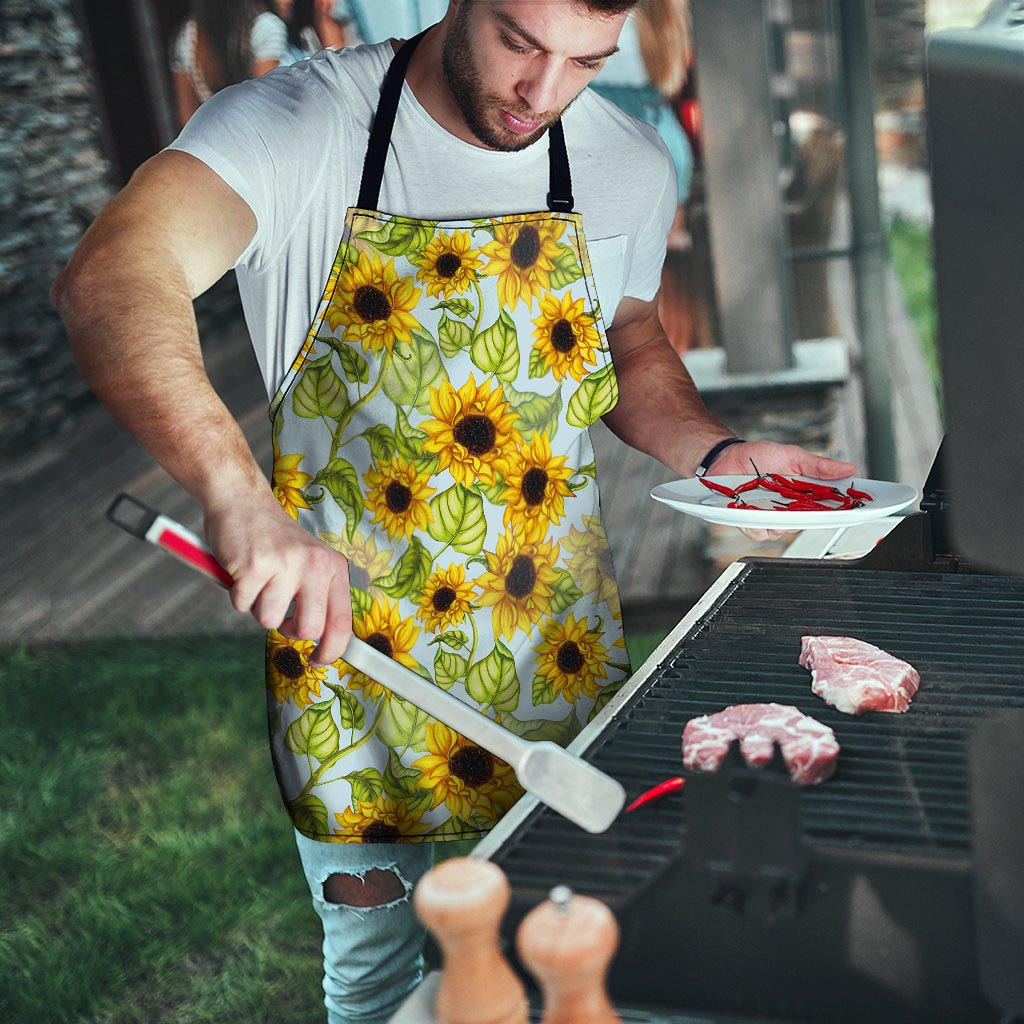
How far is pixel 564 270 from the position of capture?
1827 mm

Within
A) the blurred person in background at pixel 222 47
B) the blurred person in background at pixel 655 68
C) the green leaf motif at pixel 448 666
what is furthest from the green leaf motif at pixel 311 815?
the blurred person in background at pixel 222 47

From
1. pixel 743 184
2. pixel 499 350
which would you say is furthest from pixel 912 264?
pixel 499 350

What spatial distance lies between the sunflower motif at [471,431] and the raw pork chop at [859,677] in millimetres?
585

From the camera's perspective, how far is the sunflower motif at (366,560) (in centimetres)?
178

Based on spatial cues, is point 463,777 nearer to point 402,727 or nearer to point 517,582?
point 402,727

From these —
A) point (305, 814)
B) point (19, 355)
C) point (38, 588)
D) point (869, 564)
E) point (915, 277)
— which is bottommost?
point (915, 277)

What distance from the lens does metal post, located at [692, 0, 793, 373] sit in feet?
12.9

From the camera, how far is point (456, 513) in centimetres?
179

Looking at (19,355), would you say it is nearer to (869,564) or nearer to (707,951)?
(869,564)

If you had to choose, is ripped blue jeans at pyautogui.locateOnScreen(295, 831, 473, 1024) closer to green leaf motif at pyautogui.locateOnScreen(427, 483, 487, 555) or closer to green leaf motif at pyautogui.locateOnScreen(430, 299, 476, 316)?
green leaf motif at pyautogui.locateOnScreen(427, 483, 487, 555)

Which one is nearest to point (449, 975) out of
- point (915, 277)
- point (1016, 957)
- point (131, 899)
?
point (1016, 957)

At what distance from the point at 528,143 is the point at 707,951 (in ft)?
3.88

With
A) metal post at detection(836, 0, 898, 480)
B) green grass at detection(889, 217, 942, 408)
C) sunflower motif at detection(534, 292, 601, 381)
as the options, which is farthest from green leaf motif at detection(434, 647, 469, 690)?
green grass at detection(889, 217, 942, 408)

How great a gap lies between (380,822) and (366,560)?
0.38m
